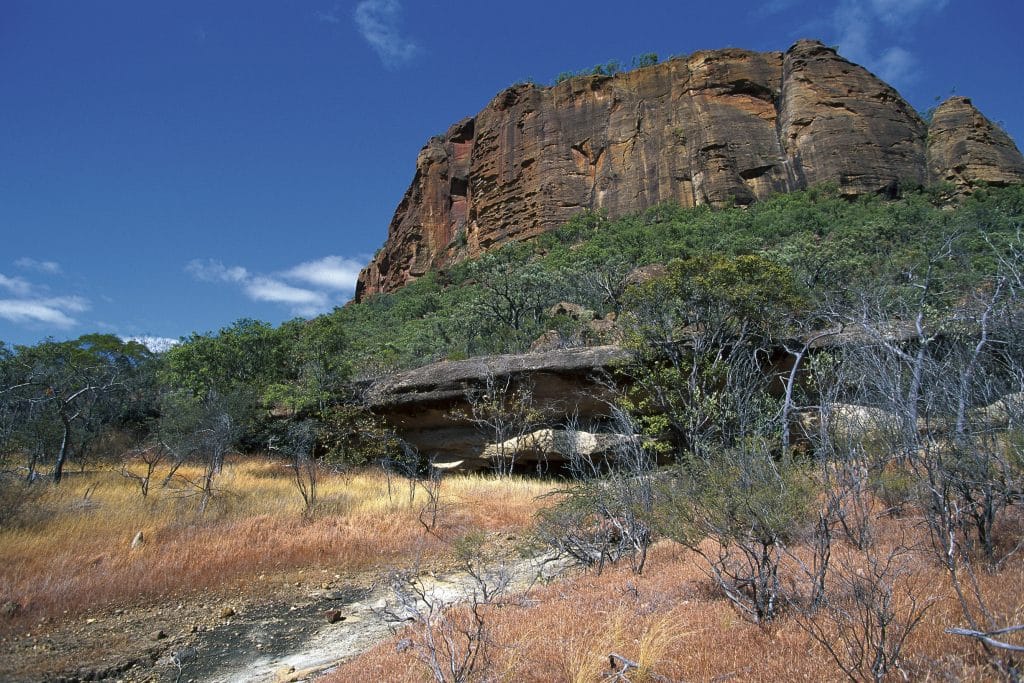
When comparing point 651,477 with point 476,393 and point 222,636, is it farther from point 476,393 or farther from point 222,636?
point 476,393

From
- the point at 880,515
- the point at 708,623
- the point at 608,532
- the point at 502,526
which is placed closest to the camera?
the point at 708,623

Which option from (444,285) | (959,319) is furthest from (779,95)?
(959,319)

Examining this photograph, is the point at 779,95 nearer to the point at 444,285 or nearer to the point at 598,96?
the point at 598,96

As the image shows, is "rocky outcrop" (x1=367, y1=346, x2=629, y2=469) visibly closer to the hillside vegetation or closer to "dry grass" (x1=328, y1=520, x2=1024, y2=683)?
the hillside vegetation

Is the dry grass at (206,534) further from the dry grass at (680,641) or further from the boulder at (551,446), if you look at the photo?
the dry grass at (680,641)

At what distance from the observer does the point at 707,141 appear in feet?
164

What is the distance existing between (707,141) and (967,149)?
20198 mm

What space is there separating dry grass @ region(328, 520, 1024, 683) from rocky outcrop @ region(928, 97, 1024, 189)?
5191 cm

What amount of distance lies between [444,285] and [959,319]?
144ft

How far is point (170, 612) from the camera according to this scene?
8508 millimetres

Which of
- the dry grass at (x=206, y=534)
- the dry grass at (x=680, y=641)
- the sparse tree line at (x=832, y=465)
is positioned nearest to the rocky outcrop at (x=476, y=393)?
the sparse tree line at (x=832, y=465)

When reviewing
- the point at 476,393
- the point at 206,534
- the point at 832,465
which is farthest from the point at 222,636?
the point at 476,393

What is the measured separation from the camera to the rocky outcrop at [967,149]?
144 ft

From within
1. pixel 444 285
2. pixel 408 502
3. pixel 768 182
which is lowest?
pixel 408 502
